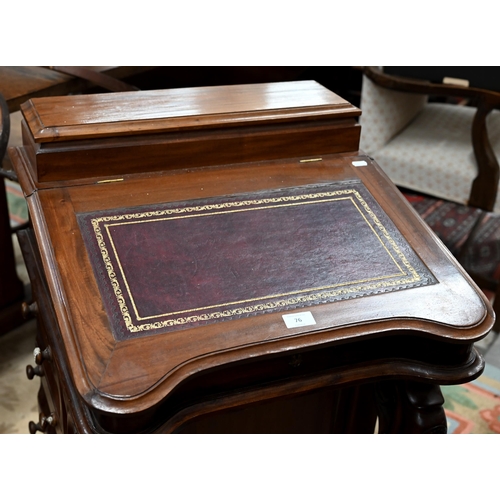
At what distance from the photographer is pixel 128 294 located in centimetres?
130

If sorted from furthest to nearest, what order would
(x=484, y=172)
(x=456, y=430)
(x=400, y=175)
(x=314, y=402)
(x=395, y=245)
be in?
(x=400, y=175) → (x=484, y=172) → (x=456, y=430) → (x=314, y=402) → (x=395, y=245)

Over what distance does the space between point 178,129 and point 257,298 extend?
1.57 ft

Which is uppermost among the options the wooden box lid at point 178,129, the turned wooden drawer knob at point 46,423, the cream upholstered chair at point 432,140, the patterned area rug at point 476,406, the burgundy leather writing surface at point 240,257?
the wooden box lid at point 178,129

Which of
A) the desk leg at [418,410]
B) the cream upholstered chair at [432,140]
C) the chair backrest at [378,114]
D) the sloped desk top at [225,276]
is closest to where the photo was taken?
the sloped desk top at [225,276]

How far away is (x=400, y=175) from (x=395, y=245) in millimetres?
1606

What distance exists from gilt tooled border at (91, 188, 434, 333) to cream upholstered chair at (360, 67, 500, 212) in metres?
1.36

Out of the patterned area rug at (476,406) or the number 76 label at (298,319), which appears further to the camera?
the patterned area rug at (476,406)

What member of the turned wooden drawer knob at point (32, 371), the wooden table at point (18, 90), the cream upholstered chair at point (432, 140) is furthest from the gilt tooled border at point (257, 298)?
the cream upholstered chair at point (432, 140)

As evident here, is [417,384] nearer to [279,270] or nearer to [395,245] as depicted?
[395,245]

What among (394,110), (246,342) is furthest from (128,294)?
(394,110)

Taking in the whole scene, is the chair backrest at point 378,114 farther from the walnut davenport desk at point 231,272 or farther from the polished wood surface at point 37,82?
Result: the walnut davenport desk at point 231,272

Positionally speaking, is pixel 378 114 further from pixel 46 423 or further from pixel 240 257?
pixel 46 423

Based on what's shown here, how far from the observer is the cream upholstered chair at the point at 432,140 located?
280 centimetres

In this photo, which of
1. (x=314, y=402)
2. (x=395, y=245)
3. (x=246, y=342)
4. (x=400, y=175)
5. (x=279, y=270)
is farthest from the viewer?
(x=400, y=175)
